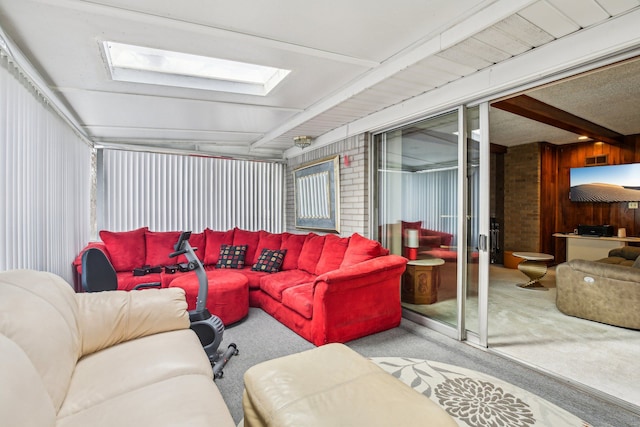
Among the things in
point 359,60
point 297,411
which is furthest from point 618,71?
point 297,411

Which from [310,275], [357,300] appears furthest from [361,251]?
[310,275]

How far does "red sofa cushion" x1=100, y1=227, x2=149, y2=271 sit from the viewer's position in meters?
4.11

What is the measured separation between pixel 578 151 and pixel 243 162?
6488 millimetres

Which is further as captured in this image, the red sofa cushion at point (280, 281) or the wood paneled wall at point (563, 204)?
the wood paneled wall at point (563, 204)

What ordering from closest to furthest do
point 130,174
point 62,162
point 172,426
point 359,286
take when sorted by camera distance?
point 172,426 → point 359,286 → point 62,162 → point 130,174

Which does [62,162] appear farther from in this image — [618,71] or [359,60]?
[618,71]

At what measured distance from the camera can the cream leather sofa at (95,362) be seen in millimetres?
1113

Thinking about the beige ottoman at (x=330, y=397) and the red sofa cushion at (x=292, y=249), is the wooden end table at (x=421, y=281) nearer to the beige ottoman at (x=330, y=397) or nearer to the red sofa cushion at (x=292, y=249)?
the red sofa cushion at (x=292, y=249)

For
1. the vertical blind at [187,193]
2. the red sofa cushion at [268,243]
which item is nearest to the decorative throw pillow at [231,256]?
the red sofa cushion at [268,243]

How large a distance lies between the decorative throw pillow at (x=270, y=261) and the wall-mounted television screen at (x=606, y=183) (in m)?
5.87

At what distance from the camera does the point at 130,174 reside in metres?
4.80

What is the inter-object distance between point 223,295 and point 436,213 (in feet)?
7.87

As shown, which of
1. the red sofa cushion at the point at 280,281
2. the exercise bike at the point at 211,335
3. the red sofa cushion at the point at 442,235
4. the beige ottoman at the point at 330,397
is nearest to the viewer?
the beige ottoman at the point at 330,397

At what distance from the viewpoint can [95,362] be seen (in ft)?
5.49
